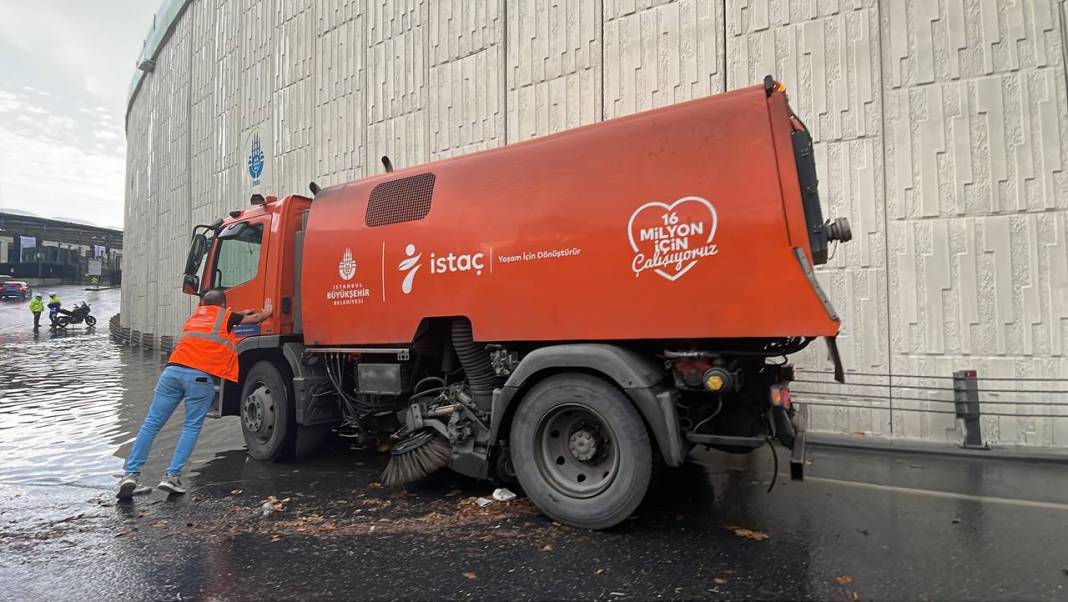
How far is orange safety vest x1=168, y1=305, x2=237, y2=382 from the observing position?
508cm

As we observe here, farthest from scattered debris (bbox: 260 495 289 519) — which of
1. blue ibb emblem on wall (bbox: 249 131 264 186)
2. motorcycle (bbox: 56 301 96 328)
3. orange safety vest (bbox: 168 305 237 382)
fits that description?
motorcycle (bbox: 56 301 96 328)

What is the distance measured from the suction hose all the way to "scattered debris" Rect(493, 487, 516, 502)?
730mm

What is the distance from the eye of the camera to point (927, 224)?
21.0ft

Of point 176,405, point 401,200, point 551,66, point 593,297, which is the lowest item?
point 176,405

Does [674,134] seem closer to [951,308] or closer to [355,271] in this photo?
[355,271]

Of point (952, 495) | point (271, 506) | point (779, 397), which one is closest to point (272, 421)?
point (271, 506)

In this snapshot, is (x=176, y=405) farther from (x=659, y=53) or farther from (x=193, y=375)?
(x=659, y=53)

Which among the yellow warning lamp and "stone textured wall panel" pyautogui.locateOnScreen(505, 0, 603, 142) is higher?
"stone textured wall panel" pyautogui.locateOnScreen(505, 0, 603, 142)

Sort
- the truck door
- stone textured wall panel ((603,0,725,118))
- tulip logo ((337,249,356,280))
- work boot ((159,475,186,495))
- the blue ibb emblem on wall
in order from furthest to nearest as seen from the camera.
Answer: the blue ibb emblem on wall, stone textured wall panel ((603,0,725,118)), the truck door, tulip logo ((337,249,356,280)), work boot ((159,475,186,495))

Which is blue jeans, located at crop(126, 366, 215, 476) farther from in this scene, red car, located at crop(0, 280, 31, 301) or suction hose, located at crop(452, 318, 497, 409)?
red car, located at crop(0, 280, 31, 301)

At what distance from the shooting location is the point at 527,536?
375 cm

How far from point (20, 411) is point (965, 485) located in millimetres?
12158

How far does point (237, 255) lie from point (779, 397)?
572 cm

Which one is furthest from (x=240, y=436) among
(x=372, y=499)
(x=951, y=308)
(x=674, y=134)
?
(x=951, y=308)
